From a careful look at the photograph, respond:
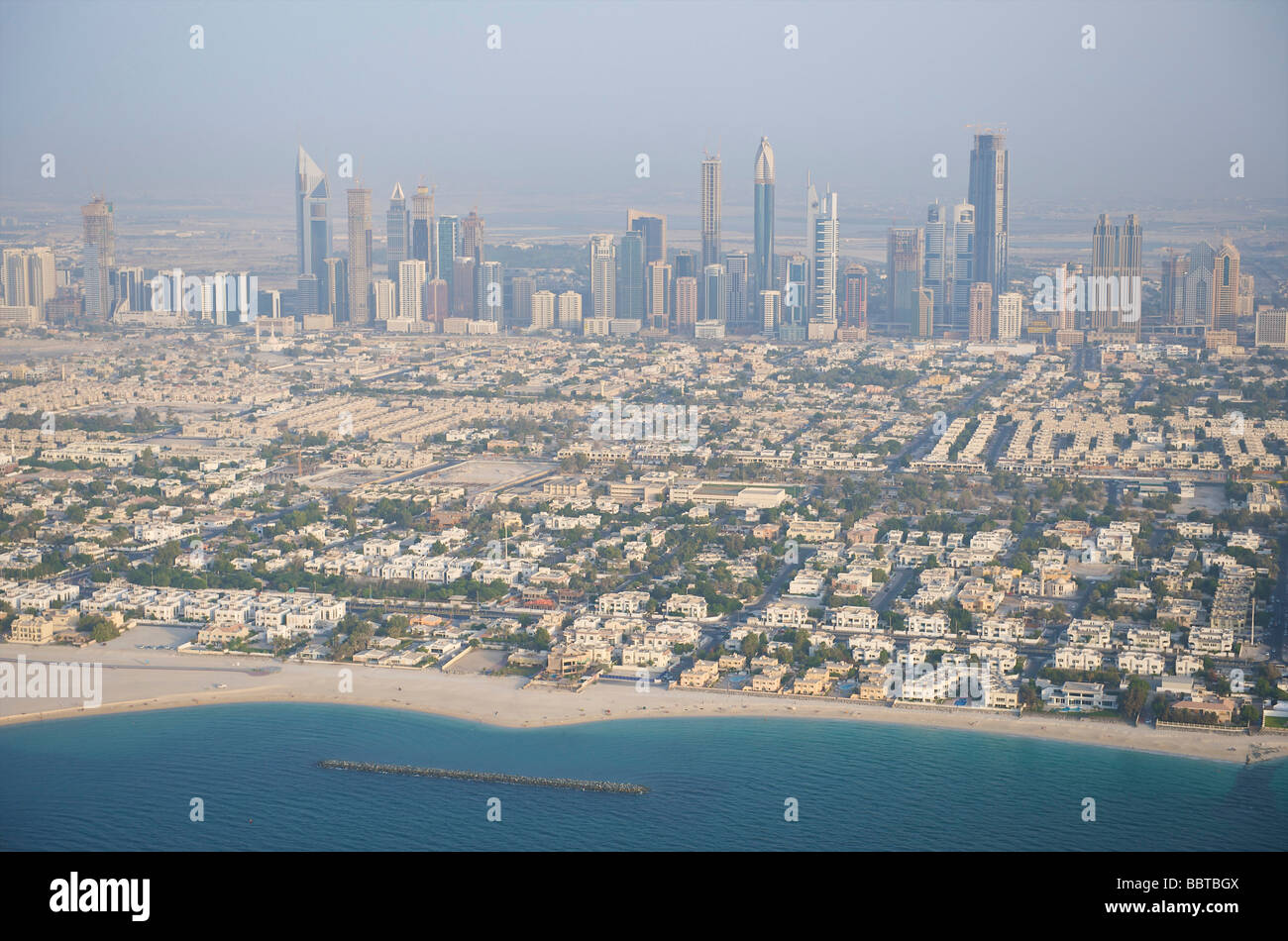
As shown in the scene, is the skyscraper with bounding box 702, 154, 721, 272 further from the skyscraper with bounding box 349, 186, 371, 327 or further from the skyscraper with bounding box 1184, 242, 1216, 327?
the skyscraper with bounding box 1184, 242, 1216, 327

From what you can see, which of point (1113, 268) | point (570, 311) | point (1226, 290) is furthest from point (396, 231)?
point (1226, 290)

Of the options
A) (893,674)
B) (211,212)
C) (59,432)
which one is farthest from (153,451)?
(211,212)

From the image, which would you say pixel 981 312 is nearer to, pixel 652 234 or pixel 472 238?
pixel 652 234

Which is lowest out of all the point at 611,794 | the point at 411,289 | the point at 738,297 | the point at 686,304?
the point at 611,794

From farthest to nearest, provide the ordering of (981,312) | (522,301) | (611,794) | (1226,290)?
(522,301), (981,312), (1226,290), (611,794)

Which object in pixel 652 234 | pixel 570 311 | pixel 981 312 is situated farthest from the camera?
pixel 652 234

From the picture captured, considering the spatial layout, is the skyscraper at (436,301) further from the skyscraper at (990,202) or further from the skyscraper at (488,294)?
the skyscraper at (990,202)
